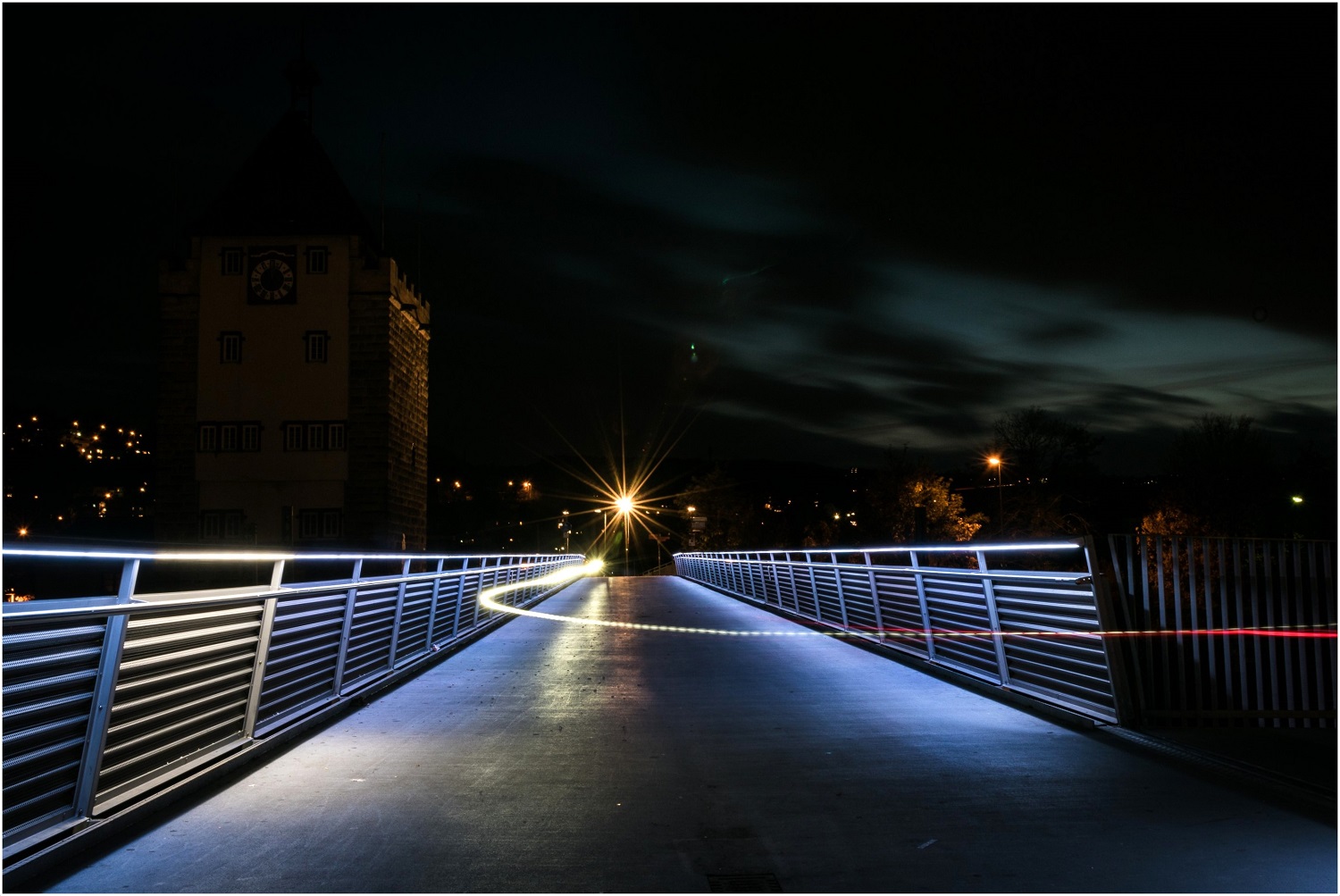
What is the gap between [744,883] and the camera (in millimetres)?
4617

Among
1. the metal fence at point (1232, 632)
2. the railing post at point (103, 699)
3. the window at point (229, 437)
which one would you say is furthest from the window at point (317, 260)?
the railing post at point (103, 699)

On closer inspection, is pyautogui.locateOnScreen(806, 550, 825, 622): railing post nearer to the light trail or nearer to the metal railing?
the metal railing

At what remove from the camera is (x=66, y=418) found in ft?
408

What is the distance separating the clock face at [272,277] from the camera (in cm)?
5719

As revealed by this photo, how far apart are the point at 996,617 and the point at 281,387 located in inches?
2062

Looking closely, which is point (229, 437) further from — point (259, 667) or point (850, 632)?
point (259, 667)

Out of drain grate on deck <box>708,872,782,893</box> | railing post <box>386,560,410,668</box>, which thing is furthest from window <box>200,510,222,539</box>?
drain grate on deck <box>708,872,782,893</box>

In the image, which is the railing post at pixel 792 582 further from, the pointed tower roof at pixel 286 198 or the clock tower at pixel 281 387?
the pointed tower roof at pixel 286 198

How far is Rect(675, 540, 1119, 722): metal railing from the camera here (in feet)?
26.7

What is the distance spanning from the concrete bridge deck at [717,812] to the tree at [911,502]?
209 feet

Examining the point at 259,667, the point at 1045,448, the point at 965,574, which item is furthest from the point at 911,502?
the point at 259,667

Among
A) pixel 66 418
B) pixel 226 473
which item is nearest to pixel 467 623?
pixel 226 473

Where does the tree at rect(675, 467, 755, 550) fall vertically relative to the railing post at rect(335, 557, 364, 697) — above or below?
above

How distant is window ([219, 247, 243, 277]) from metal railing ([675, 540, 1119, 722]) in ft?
160
